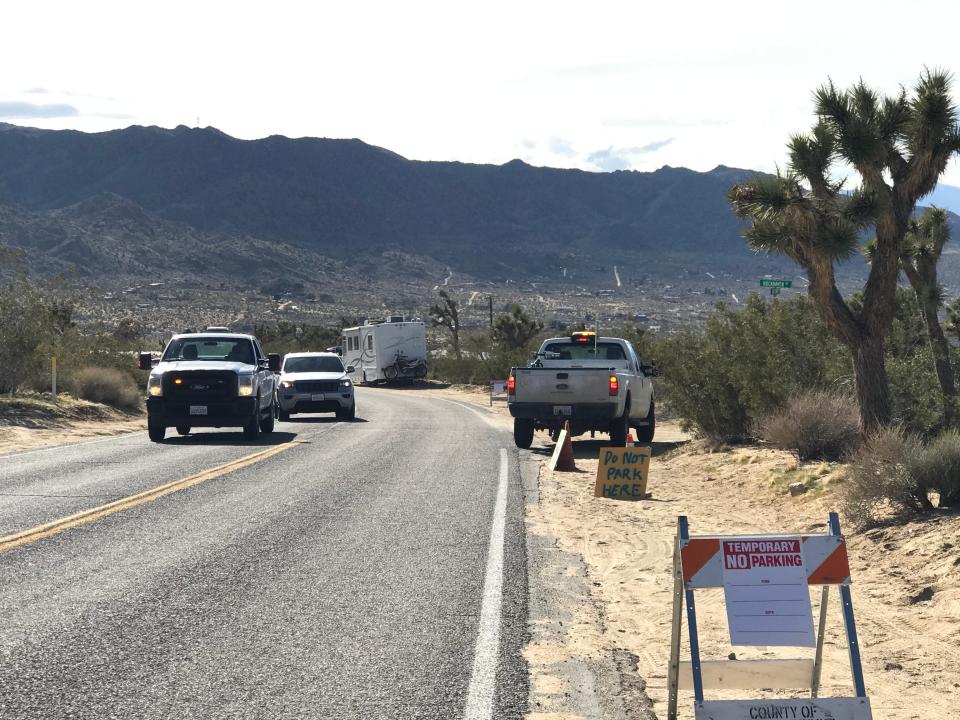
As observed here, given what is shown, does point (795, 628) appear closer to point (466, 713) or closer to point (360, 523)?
point (466, 713)

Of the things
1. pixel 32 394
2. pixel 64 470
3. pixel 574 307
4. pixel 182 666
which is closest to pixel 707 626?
pixel 182 666

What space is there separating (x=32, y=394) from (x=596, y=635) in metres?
24.9

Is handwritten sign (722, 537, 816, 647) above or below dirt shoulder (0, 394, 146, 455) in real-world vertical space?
above

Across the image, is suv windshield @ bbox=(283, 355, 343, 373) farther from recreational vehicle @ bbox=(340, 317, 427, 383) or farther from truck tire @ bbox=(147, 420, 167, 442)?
recreational vehicle @ bbox=(340, 317, 427, 383)

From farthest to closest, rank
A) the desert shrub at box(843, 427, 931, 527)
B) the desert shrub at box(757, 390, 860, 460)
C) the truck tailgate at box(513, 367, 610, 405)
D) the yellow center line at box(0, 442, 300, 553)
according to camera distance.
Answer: the truck tailgate at box(513, 367, 610, 405), the desert shrub at box(757, 390, 860, 460), the desert shrub at box(843, 427, 931, 527), the yellow center line at box(0, 442, 300, 553)

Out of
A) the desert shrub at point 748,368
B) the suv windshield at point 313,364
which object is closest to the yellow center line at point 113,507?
the desert shrub at point 748,368

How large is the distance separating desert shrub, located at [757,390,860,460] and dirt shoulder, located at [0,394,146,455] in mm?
13067

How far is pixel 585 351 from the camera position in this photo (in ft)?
72.2

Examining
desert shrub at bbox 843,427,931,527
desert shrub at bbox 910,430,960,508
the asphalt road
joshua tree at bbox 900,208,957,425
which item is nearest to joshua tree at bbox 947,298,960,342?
joshua tree at bbox 900,208,957,425

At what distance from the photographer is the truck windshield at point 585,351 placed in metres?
21.7

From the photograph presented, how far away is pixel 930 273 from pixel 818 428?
33.7ft

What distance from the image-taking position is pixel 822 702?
4.89 meters

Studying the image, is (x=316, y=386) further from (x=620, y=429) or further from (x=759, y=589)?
(x=759, y=589)

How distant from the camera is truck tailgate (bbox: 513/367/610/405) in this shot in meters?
19.3
